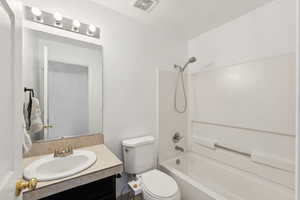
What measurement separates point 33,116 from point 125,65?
3.42 feet

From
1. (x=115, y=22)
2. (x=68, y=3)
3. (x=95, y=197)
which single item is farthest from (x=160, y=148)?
(x=68, y=3)

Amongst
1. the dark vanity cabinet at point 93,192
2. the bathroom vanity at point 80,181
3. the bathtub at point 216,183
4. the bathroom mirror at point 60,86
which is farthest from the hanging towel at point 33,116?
the bathtub at point 216,183

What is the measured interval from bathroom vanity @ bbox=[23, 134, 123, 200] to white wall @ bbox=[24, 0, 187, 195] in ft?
1.42

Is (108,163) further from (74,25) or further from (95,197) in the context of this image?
(74,25)

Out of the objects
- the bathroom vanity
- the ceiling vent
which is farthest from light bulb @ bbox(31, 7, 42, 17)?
the bathroom vanity

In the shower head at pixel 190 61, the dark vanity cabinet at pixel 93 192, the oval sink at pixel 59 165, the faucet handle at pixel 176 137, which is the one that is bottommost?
the dark vanity cabinet at pixel 93 192

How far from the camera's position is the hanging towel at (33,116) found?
3.63 feet

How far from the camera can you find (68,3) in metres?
1.41

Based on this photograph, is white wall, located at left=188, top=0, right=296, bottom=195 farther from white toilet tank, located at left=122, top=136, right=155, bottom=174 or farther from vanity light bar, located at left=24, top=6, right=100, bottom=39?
vanity light bar, located at left=24, top=6, right=100, bottom=39

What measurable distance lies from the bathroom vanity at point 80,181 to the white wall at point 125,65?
434mm

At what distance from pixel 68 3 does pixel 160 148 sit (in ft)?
6.61

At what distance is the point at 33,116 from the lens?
3.79ft

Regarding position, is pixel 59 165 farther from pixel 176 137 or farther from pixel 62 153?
pixel 176 137

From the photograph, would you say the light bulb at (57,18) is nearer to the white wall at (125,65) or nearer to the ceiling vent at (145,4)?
the white wall at (125,65)
